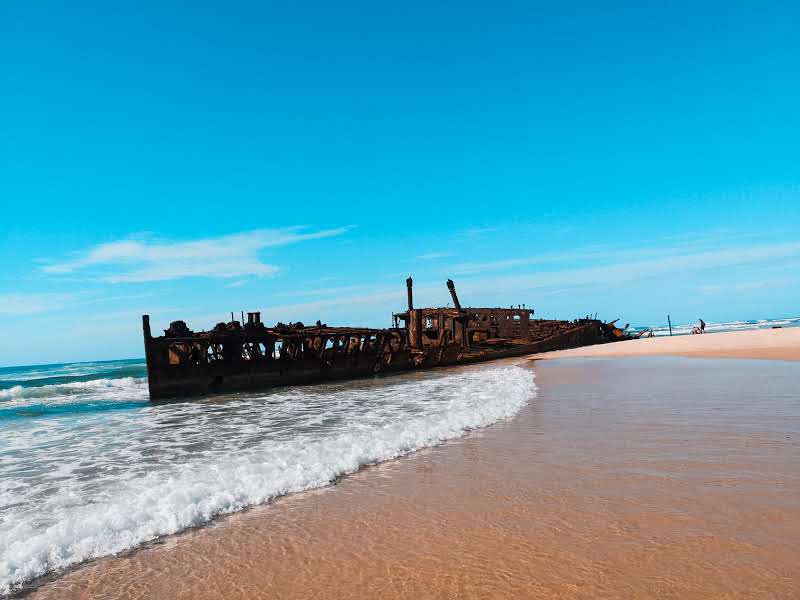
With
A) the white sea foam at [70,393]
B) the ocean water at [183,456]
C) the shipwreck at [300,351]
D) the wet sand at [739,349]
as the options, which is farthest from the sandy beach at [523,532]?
the white sea foam at [70,393]

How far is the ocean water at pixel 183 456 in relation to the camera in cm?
488

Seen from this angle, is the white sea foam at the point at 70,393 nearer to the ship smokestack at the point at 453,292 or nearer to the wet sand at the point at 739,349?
the ship smokestack at the point at 453,292

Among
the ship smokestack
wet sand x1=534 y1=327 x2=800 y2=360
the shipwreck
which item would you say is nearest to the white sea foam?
the shipwreck

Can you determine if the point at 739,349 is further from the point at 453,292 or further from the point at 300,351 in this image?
the point at 300,351

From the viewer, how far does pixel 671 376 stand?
623 inches

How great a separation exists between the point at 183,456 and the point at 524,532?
20.9ft

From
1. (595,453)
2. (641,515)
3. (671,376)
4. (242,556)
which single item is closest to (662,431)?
(595,453)

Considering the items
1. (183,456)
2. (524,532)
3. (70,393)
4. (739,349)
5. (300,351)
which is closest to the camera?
(524,532)

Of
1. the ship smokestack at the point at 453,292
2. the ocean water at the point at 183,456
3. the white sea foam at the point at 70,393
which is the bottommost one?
the white sea foam at the point at 70,393

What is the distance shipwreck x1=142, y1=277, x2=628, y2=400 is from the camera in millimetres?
20500

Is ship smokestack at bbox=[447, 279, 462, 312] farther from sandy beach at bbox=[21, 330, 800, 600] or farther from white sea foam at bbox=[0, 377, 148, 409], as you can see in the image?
sandy beach at bbox=[21, 330, 800, 600]

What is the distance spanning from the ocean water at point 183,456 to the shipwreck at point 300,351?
10.9ft

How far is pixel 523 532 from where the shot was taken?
4.20 meters

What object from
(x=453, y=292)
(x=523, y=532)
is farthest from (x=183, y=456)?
(x=453, y=292)
